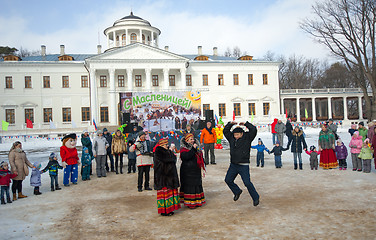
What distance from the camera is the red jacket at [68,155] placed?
28.8 ft

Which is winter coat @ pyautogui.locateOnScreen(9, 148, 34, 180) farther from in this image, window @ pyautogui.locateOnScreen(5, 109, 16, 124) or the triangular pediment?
window @ pyautogui.locateOnScreen(5, 109, 16, 124)

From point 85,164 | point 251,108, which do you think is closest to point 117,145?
point 85,164

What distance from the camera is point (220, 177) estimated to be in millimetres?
9328

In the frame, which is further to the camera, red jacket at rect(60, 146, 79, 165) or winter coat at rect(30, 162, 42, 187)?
red jacket at rect(60, 146, 79, 165)

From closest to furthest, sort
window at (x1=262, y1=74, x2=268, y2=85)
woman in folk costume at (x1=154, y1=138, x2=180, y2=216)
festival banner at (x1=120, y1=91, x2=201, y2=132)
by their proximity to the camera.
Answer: woman in folk costume at (x1=154, y1=138, x2=180, y2=216) → festival banner at (x1=120, y1=91, x2=201, y2=132) → window at (x1=262, y1=74, x2=268, y2=85)

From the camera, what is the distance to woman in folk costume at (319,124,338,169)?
997 centimetres

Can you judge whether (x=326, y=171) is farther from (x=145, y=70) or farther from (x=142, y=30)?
(x=142, y=30)

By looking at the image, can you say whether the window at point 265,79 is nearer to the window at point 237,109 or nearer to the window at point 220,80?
the window at point 237,109

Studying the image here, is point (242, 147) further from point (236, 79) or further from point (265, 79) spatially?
point (265, 79)

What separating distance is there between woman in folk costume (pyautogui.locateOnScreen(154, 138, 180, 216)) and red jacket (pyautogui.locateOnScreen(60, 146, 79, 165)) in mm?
4116

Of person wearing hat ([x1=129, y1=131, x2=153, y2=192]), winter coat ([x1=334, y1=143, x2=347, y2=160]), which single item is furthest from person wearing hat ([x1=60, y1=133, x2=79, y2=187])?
winter coat ([x1=334, y1=143, x2=347, y2=160])

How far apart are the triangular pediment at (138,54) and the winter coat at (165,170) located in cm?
3227

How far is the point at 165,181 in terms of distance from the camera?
5.63 metres

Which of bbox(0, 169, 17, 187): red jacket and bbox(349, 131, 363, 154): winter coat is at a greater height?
bbox(349, 131, 363, 154): winter coat
